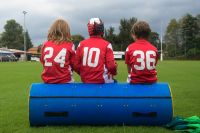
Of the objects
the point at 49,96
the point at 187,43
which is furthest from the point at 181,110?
the point at 187,43

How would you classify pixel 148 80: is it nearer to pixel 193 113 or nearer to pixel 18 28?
pixel 193 113

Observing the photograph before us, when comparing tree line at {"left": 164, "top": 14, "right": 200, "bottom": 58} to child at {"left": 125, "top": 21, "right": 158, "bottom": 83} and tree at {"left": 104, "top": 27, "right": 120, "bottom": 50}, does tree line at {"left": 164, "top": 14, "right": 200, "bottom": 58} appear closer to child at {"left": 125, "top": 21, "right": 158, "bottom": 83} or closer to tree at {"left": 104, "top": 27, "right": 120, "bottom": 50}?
tree at {"left": 104, "top": 27, "right": 120, "bottom": 50}

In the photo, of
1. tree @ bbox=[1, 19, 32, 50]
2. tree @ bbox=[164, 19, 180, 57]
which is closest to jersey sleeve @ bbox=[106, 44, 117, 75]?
tree @ bbox=[164, 19, 180, 57]

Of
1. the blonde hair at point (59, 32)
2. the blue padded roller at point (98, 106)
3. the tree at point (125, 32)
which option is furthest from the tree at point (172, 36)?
the blue padded roller at point (98, 106)

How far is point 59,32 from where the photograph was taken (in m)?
7.62

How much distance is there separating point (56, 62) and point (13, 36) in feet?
489

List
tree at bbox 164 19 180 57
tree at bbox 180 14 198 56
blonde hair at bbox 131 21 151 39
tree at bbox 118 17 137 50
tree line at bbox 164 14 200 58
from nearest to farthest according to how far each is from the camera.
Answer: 1. blonde hair at bbox 131 21 151 39
2. tree at bbox 118 17 137 50
3. tree line at bbox 164 14 200 58
4. tree at bbox 180 14 198 56
5. tree at bbox 164 19 180 57

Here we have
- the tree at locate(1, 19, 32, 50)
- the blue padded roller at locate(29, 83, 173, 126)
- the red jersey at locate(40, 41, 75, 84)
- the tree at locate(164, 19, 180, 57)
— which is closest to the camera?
the blue padded roller at locate(29, 83, 173, 126)

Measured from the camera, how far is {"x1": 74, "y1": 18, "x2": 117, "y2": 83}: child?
298 inches

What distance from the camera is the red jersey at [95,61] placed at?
7570 mm

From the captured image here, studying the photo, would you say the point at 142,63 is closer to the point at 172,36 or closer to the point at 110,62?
the point at 110,62

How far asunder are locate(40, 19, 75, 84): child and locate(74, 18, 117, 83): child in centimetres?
17

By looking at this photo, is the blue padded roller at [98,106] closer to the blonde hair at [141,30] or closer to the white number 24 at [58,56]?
the white number 24 at [58,56]

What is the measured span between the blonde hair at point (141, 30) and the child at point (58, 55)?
3.79ft
